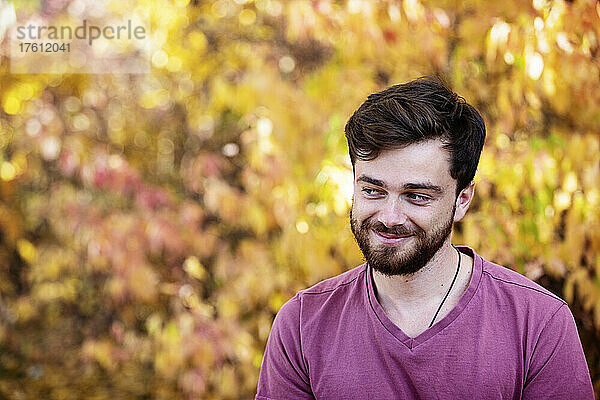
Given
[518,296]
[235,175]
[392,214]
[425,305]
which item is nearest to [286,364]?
[425,305]

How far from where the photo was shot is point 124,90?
4762 millimetres

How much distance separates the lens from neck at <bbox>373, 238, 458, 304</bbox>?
6.15 feet

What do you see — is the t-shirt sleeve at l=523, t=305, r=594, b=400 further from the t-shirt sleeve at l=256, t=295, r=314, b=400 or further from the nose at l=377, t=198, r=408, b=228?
the t-shirt sleeve at l=256, t=295, r=314, b=400

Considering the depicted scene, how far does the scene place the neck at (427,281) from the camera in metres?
1.87

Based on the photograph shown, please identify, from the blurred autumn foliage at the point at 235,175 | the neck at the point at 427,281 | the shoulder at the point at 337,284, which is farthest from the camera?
the blurred autumn foliage at the point at 235,175

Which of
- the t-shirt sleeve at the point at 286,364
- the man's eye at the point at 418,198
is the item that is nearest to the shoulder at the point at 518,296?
the man's eye at the point at 418,198

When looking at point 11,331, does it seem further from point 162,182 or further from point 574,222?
point 574,222

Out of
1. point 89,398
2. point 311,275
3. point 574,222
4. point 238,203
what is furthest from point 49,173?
point 574,222

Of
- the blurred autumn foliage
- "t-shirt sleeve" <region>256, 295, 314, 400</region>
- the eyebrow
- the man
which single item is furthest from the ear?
the blurred autumn foliage

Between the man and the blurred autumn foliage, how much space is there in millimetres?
934

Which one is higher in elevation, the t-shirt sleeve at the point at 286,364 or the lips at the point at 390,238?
the lips at the point at 390,238

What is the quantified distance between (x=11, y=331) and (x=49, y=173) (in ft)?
3.70

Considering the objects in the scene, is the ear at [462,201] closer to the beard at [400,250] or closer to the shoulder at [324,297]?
the beard at [400,250]

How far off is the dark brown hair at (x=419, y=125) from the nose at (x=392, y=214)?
124 mm
